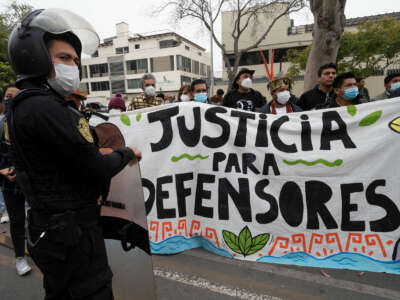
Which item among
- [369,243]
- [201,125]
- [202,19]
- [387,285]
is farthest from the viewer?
[202,19]

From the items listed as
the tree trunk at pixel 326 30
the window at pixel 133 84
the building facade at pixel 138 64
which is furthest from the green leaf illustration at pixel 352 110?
the window at pixel 133 84

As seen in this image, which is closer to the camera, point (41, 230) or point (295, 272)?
point (41, 230)

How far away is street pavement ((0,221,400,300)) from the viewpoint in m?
2.11

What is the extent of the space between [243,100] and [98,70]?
156ft

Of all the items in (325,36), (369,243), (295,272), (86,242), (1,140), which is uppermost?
(325,36)

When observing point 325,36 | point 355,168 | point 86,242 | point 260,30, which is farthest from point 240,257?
point 260,30

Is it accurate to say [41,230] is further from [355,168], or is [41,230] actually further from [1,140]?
[355,168]

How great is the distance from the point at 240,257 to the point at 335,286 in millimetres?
819

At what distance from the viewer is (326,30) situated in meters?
5.57

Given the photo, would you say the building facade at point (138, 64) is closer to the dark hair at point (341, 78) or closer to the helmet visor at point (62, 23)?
the dark hair at point (341, 78)

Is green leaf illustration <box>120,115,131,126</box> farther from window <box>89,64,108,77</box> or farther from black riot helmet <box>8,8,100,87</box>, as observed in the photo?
window <box>89,64,108,77</box>

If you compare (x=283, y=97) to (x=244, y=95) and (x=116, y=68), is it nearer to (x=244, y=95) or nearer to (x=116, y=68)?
(x=244, y=95)

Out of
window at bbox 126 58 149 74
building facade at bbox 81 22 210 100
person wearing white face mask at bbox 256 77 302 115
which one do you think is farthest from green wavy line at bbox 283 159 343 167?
window at bbox 126 58 149 74

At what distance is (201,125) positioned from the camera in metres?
2.72
